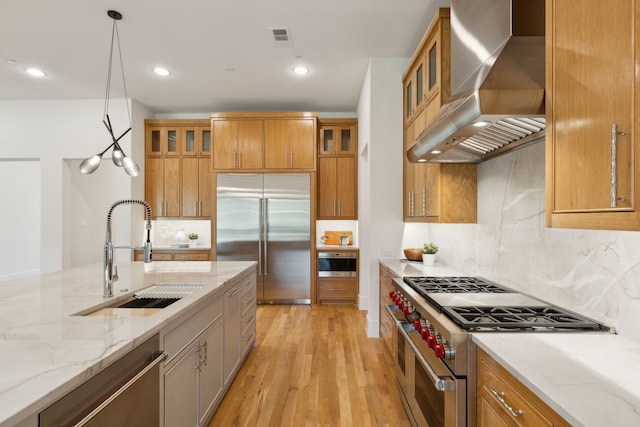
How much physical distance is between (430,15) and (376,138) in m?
1.27

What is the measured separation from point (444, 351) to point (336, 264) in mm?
3854

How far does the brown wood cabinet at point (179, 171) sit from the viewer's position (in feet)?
18.8

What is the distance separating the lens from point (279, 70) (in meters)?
4.27

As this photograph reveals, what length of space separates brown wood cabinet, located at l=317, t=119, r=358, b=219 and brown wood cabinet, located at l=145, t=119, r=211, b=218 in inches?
72.0

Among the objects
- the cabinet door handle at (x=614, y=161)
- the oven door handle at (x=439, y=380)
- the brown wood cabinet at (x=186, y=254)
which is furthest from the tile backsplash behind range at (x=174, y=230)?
the cabinet door handle at (x=614, y=161)

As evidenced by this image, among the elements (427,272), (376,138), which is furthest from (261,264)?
(427,272)

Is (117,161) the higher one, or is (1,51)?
(1,51)

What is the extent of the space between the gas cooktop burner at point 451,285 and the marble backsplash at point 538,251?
0.12 m

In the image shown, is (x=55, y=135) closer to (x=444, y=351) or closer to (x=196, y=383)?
(x=196, y=383)

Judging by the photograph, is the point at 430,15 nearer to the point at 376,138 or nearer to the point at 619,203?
the point at 376,138

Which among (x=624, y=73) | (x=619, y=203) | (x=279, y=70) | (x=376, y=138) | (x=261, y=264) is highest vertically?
(x=279, y=70)

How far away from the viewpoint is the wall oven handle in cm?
106

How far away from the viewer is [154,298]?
2.28 m

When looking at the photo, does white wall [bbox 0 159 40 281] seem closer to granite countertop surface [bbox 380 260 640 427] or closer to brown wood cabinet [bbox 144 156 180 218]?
brown wood cabinet [bbox 144 156 180 218]
